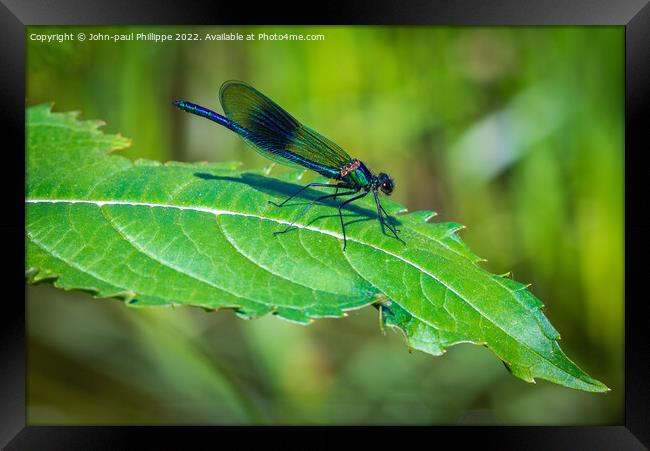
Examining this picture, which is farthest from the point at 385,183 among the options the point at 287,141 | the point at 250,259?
the point at 250,259

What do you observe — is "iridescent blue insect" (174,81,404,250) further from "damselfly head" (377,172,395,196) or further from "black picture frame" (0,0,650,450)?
"black picture frame" (0,0,650,450)

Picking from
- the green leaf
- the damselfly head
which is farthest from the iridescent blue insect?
the green leaf

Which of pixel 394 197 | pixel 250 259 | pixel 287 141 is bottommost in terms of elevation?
pixel 250 259

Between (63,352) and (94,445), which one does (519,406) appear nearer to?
(94,445)
